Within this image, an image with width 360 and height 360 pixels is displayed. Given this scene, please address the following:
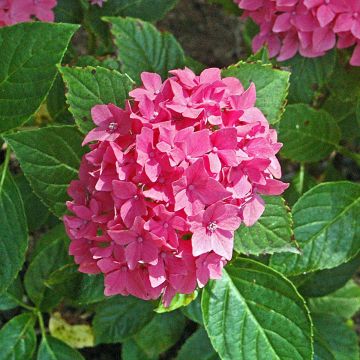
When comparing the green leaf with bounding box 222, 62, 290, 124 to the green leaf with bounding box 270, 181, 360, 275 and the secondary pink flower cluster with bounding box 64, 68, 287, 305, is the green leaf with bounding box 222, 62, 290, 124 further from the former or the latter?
the green leaf with bounding box 270, 181, 360, 275

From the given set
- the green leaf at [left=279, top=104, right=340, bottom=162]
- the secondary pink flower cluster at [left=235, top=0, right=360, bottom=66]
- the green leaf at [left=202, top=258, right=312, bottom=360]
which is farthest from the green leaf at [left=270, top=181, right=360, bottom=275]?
the secondary pink flower cluster at [left=235, top=0, right=360, bottom=66]

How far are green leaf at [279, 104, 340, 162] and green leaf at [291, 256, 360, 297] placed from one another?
0.95 ft

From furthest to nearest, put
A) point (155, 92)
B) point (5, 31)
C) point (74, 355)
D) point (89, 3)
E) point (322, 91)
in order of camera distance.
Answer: point (322, 91)
point (89, 3)
point (74, 355)
point (5, 31)
point (155, 92)

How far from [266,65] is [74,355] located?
85 cm

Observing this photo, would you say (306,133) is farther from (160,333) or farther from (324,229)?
(160,333)

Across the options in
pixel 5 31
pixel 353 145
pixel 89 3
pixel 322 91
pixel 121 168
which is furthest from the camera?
pixel 353 145

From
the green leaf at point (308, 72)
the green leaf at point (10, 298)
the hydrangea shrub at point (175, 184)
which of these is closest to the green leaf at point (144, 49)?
the hydrangea shrub at point (175, 184)

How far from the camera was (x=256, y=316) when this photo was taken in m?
1.43

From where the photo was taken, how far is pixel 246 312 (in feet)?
4.71

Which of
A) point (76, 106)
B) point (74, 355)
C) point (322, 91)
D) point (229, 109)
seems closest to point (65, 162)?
point (76, 106)

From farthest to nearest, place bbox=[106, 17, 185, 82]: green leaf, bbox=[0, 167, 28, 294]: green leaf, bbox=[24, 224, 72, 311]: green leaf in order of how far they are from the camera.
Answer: bbox=[24, 224, 72, 311]: green leaf
bbox=[106, 17, 185, 82]: green leaf
bbox=[0, 167, 28, 294]: green leaf

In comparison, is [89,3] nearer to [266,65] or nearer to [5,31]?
[5,31]

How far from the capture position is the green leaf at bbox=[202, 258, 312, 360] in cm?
140

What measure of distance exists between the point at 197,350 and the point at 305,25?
89 cm
